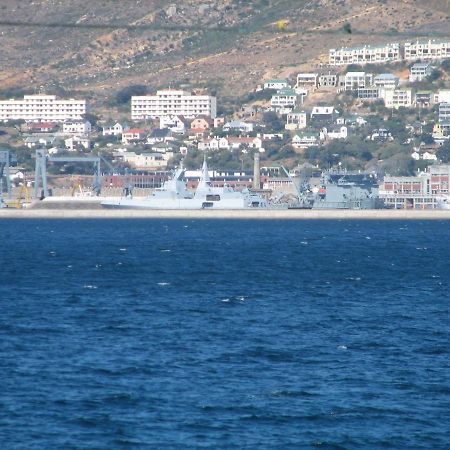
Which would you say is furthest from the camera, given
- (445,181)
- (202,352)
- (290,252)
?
(445,181)

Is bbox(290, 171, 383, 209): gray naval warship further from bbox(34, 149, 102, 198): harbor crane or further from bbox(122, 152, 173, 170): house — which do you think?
bbox(122, 152, 173, 170): house

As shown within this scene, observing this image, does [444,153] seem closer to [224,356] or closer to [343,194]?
[343,194]

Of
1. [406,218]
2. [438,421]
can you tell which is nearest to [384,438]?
[438,421]

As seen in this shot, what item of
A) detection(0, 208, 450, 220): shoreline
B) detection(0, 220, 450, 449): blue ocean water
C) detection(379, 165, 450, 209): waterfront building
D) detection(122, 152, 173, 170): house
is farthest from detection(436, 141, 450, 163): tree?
detection(0, 220, 450, 449): blue ocean water

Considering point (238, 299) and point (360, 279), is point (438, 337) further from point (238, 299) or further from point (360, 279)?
point (360, 279)

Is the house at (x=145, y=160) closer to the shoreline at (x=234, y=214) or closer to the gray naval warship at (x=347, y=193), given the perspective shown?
the gray naval warship at (x=347, y=193)

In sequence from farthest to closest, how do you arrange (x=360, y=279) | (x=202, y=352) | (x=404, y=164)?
1. (x=404, y=164)
2. (x=360, y=279)
3. (x=202, y=352)
